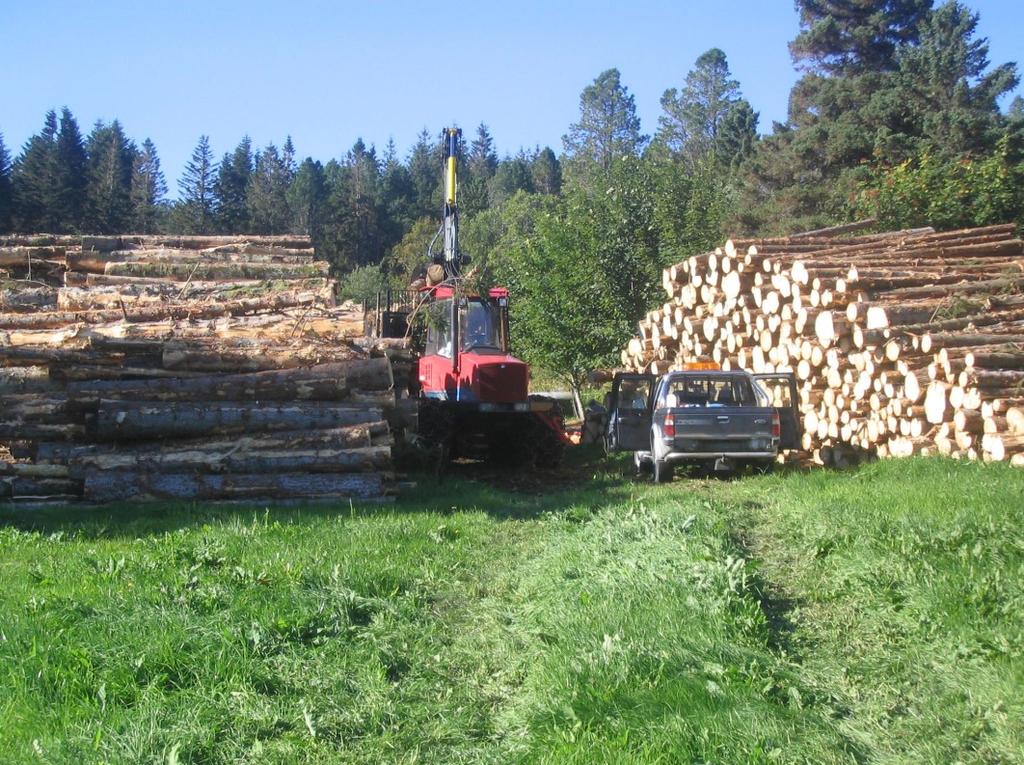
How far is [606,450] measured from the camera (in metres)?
16.7

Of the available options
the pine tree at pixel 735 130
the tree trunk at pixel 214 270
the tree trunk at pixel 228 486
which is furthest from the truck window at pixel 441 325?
the pine tree at pixel 735 130

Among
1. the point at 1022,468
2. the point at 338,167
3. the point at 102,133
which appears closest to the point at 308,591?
the point at 1022,468

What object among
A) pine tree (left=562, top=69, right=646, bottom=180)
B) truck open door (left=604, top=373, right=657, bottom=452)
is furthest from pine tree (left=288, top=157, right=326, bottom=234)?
truck open door (left=604, top=373, right=657, bottom=452)

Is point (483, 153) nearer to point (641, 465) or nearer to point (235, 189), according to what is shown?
point (235, 189)

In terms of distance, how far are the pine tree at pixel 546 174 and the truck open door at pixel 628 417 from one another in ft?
294

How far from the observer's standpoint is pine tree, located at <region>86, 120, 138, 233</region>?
60.9m

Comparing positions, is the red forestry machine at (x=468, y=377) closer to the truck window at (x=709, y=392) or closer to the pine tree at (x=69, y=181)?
the truck window at (x=709, y=392)

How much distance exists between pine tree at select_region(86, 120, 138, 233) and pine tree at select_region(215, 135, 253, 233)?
269 inches

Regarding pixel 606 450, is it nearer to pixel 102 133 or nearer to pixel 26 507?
pixel 26 507

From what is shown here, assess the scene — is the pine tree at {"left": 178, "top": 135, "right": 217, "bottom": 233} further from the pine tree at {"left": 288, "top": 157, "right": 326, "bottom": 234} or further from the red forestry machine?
the red forestry machine

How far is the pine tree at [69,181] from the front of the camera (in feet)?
202

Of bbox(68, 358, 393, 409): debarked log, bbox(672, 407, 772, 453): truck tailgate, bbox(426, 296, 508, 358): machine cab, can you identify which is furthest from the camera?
bbox(426, 296, 508, 358): machine cab

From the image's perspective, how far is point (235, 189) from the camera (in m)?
81.6

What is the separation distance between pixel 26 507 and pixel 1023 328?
13.0 meters
